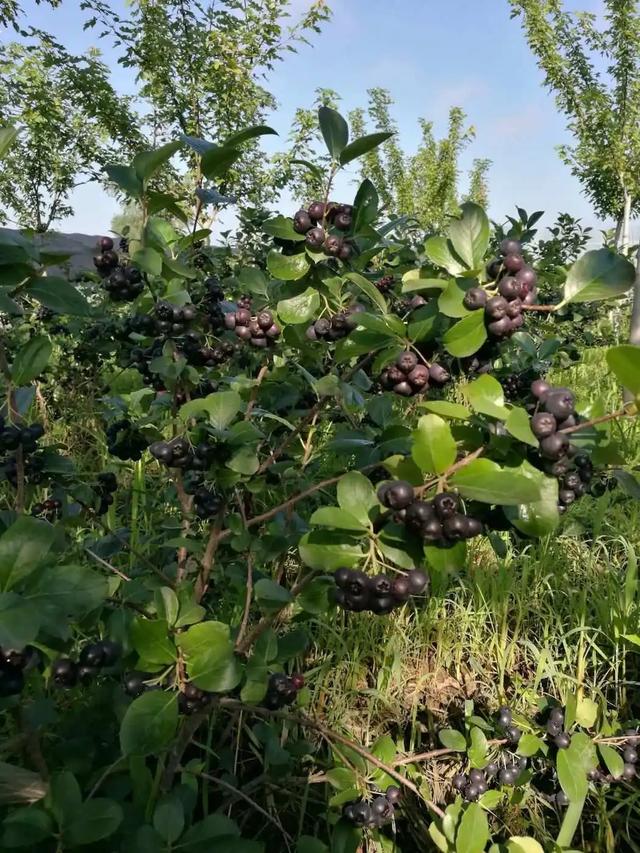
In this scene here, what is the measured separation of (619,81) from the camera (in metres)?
9.75

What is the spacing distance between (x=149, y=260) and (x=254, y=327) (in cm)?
22

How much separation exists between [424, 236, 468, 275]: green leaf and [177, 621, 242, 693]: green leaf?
61 cm

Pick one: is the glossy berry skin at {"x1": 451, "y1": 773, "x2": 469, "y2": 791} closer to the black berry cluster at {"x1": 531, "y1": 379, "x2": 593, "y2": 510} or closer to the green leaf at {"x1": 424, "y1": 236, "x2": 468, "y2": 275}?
the black berry cluster at {"x1": 531, "y1": 379, "x2": 593, "y2": 510}

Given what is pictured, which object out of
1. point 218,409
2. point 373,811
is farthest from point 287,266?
point 373,811

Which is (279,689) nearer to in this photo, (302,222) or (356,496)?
(356,496)

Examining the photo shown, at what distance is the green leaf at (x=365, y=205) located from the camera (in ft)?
3.41

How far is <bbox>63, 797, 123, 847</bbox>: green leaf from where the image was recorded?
90 cm

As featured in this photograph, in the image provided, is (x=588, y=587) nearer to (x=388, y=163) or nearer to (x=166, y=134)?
(x=166, y=134)

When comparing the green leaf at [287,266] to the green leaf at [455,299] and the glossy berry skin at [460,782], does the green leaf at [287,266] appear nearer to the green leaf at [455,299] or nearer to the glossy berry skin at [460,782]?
the green leaf at [455,299]

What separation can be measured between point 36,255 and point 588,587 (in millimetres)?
1935

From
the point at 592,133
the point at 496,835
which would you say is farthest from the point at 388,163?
the point at 496,835

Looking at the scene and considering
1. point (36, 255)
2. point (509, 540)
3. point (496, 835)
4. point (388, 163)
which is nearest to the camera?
point (36, 255)

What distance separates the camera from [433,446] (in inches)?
30.9

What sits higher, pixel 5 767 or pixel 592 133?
pixel 592 133
